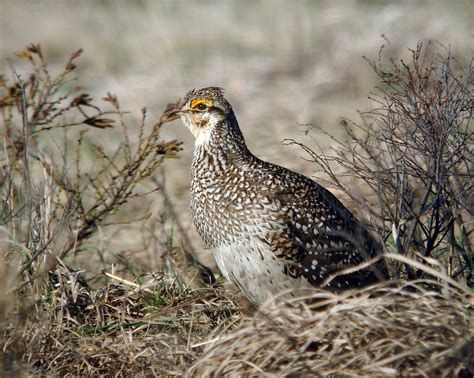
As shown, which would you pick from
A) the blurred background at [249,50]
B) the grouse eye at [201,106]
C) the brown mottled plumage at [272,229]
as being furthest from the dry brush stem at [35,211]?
the blurred background at [249,50]

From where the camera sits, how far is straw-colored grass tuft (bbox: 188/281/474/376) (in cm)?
377

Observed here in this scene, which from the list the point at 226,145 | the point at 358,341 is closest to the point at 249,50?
the point at 226,145

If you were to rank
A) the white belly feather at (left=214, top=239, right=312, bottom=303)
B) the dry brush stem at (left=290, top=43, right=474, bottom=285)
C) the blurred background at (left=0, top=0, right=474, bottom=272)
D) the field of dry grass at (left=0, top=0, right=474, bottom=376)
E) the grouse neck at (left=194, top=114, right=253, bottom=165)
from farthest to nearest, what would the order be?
the blurred background at (left=0, top=0, right=474, bottom=272) < the grouse neck at (left=194, top=114, right=253, bottom=165) < the white belly feather at (left=214, top=239, right=312, bottom=303) < the dry brush stem at (left=290, top=43, right=474, bottom=285) < the field of dry grass at (left=0, top=0, right=474, bottom=376)

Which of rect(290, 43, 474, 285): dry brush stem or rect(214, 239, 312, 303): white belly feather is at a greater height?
rect(290, 43, 474, 285): dry brush stem

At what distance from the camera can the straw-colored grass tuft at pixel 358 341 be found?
377cm

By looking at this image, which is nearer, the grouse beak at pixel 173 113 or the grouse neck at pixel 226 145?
the grouse neck at pixel 226 145

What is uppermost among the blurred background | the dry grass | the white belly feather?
the blurred background

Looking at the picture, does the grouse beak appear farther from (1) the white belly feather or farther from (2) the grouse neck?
(1) the white belly feather

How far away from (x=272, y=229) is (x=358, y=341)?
1.17 meters

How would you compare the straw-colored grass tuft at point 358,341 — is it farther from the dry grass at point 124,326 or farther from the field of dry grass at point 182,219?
the dry grass at point 124,326

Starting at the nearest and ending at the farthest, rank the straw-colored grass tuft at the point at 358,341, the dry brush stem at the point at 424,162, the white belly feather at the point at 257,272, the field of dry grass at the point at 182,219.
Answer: the straw-colored grass tuft at the point at 358,341
the field of dry grass at the point at 182,219
the dry brush stem at the point at 424,162
the white belly feather at the point at 257,272

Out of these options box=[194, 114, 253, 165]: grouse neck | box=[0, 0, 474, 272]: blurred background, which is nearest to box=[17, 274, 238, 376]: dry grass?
box=[194, 114, 253, 165]: grouse neck

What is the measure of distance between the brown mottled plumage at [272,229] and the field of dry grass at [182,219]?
0.21 m

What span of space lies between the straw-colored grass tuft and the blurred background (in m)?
3.51
